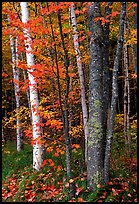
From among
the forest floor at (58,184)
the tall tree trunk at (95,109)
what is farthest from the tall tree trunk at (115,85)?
the forest floor at (58,184)

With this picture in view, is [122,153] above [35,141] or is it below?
below

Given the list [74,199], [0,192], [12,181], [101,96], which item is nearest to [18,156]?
[12,181]

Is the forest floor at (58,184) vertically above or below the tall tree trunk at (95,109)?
below

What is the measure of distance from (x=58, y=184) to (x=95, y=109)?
88.4 inches

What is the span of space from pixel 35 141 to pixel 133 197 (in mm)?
3181

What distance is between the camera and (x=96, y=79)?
564 cm

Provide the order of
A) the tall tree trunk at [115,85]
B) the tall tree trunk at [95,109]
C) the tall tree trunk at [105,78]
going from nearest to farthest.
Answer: the tall tree trunk at [115,85] < the tall tree trunk at [95,109] < the tall tree trunk at [105,78]

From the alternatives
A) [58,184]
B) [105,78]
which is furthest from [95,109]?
[58,184]

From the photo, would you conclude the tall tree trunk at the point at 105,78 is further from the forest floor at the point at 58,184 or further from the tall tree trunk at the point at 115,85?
the forest floor at the point at 58,184

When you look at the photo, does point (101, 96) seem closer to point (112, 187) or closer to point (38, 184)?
point (112, 187)

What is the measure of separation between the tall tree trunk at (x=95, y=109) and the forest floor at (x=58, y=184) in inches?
12.5

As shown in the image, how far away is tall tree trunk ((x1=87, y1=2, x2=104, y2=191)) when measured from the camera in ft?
18.0

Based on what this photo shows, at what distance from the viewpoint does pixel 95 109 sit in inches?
221

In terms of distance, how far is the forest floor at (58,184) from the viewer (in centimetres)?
527
